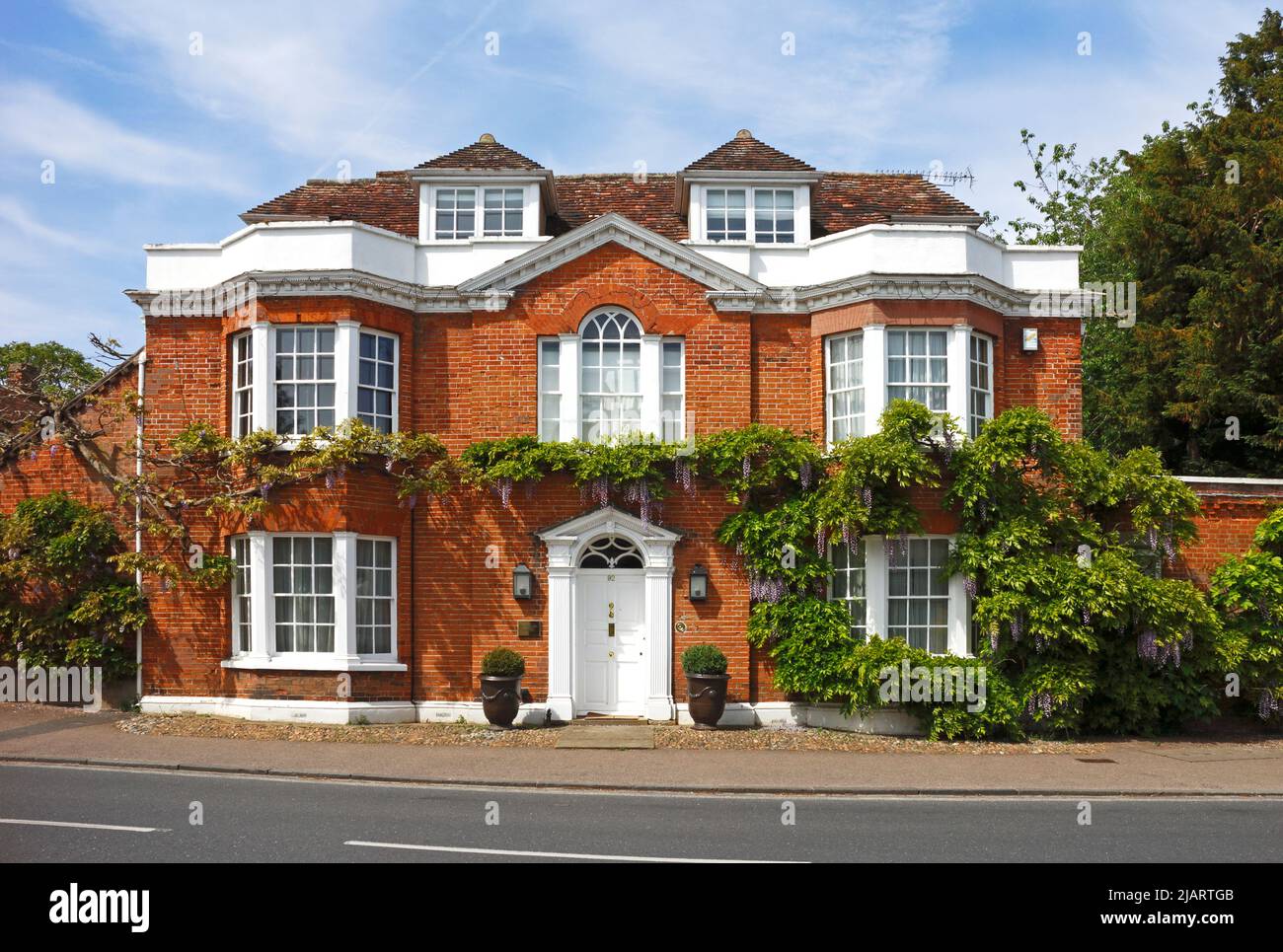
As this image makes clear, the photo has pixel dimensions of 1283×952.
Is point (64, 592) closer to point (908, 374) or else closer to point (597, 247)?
point (597, 247)

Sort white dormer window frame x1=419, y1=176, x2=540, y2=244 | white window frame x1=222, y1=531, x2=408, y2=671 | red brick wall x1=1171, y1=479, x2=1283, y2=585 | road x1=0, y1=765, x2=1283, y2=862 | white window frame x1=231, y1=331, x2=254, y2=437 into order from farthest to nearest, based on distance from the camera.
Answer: white dormer window frame x1=419, y1=176, x2=540, y2=244 → white window frame x1=231, y1=331, x2=254, y2=437 → red brick wall x1=1171, y1=479, x2=1283, y2=585 → white window frame x1=222, y1=531, x2=408, y2=671 → road x1=0, y1=765, x2=1283, y2=862

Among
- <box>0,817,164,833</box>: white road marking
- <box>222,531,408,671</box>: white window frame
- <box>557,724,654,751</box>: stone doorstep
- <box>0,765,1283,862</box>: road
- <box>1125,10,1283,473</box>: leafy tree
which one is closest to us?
<box>0,765,1283,862</box>: road

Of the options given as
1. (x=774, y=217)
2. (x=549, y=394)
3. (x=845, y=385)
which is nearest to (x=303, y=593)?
(x=549, y=394)

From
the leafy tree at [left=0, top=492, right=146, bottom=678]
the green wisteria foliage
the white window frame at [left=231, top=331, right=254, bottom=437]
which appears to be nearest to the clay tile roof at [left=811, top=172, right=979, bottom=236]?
the green wisteria foliage

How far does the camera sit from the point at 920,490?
52.9 ft

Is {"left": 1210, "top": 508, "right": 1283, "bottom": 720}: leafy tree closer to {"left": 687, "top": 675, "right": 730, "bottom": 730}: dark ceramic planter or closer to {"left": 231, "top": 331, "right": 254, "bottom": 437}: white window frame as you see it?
{"left": 687, "top": 675, "right": 730, "bottom": 730}: dark ceramic planter

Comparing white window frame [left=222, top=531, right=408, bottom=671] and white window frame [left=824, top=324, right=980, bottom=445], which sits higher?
white window frame [left=824, top=324, right=980, bottom=445]

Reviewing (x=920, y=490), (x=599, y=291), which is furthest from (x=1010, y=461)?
(x=599, y=291)

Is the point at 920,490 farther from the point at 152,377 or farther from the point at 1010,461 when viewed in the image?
the point at 152,377

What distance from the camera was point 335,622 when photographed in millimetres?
16344

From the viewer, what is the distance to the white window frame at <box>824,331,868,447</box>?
16625 millimetres

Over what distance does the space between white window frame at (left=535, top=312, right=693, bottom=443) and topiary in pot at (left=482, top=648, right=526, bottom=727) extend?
3542 mm

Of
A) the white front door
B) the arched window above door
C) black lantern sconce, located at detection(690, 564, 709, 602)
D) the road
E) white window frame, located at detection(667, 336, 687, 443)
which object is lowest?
the road

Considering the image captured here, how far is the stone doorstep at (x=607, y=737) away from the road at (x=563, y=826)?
2.88m
